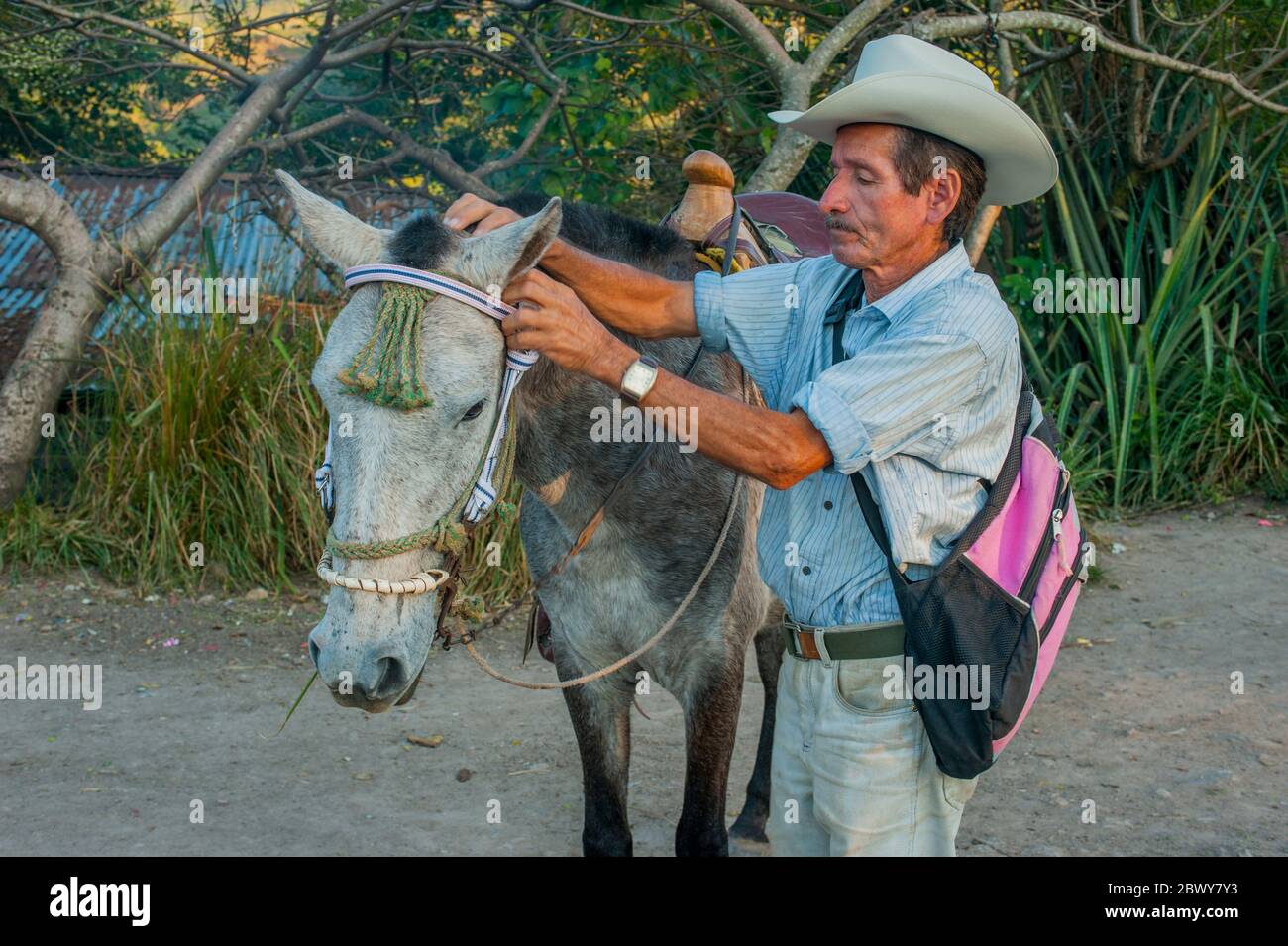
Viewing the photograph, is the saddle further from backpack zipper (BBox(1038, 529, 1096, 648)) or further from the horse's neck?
backpack zipper (BBox(1038, 529, 1096, 648))

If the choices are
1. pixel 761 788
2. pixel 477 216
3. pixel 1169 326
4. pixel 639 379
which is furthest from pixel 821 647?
pixel 1169 326

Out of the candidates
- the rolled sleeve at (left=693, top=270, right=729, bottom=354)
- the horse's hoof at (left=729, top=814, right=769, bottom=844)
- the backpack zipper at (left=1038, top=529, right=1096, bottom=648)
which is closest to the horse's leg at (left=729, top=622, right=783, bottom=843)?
the horse's hoof at (left=729, top=814, right=769, bottom=844)

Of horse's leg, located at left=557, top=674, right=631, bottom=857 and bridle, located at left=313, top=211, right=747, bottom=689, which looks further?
horse's leg, located at left=557, top=674, right=631, bottom=857

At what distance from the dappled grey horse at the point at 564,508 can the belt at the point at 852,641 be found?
65 cm

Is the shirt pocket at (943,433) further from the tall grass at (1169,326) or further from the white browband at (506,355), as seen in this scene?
the tall grass at (1169,326)

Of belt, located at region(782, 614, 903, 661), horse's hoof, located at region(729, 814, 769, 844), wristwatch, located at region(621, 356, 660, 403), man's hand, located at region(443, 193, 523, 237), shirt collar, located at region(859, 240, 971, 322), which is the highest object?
man's hand, located at region(443, 193, 523, 237)

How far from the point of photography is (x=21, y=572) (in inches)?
252

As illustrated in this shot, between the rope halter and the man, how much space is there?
13cm

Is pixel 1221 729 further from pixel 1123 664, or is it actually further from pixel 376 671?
pixel 376 671

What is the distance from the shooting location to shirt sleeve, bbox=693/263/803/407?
8.53ft

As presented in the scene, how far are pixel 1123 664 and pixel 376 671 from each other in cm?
431

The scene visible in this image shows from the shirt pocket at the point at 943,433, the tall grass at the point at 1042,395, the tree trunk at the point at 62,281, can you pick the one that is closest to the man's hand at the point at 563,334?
the shirt pocket at the point at 943,433

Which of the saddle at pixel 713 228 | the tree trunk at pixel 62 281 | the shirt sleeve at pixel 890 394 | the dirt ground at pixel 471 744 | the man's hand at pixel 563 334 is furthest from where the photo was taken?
the tree trunk at pixel 62 281

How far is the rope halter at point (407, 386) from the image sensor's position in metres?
2.13
